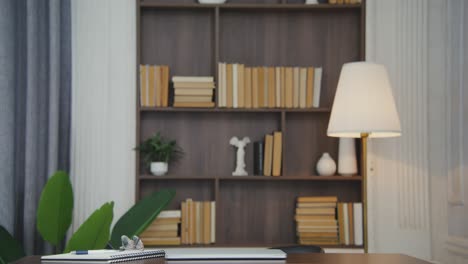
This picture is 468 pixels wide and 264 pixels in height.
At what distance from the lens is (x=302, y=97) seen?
13.0ft

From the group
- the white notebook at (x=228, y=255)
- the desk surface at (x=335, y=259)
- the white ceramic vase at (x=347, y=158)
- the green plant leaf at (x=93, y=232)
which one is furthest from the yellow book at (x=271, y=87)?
the white notebook at (x=228, y=255)

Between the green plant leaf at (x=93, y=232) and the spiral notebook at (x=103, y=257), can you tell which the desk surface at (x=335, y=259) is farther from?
the green plant leaf at (x=93, y=232)

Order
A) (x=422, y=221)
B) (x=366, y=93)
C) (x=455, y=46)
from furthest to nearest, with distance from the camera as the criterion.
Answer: (x=422, y=221)
(x=455, y=46)
(x=366, y=93)

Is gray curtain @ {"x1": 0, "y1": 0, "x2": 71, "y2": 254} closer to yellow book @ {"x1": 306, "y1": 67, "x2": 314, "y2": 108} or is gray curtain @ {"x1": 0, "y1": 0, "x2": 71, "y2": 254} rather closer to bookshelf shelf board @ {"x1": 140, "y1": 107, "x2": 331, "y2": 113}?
bookshelf shelf board @ {"x1": 140, "y1": 107, "x2": 331, "y2": 113}

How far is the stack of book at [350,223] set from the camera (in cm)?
392

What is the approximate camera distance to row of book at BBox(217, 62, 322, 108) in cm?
394

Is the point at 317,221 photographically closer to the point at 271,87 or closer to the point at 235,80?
the point at 271,87

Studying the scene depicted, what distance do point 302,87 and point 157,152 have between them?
0.87 meters

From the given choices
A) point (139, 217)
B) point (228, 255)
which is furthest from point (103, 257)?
point (139, 217)

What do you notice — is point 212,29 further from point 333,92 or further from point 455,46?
point 455,46

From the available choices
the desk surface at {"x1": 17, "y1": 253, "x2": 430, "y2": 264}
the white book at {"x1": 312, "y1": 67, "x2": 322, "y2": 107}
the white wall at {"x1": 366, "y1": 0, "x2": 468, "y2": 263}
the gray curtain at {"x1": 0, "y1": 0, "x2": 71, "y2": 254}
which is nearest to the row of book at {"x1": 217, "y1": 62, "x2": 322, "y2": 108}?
the white book at {"x1": 312, "y1": 67, "x2": 322, "y2": 107}

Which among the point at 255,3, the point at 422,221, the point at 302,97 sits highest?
the point at 255,3

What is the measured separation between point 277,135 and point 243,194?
41cm

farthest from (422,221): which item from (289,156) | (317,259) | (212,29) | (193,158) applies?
(317,259)
